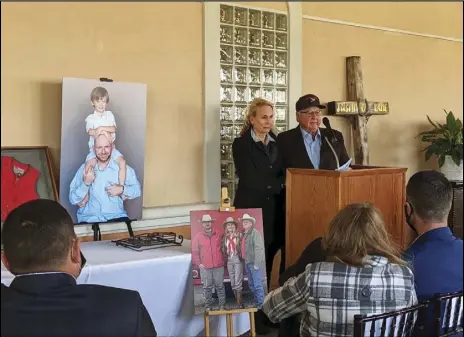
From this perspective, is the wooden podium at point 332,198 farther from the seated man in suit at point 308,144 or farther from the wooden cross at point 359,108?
the wooden cross at point 359,108

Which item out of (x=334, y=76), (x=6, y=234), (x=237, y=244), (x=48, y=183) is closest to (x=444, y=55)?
(x=334, y=76)

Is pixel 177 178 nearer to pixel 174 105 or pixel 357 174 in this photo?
pixel 174 105

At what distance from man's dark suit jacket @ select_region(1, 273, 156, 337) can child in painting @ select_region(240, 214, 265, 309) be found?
3.99 ft

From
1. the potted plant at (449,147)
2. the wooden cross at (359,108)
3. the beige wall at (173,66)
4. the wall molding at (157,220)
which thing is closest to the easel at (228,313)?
the wall molding at (157,220)

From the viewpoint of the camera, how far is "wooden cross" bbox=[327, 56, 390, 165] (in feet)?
14.4

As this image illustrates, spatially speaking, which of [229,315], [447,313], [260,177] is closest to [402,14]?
[260,177]

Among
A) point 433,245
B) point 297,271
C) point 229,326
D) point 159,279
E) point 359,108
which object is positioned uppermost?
point 359,108

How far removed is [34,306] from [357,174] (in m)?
1.91

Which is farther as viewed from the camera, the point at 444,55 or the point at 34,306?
the point at 444,55

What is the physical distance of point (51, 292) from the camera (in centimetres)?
128

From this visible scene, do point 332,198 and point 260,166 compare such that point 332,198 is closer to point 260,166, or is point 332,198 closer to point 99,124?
point 260,166

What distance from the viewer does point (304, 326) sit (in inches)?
69.8

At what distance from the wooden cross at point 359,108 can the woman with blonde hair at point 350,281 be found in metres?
2.70

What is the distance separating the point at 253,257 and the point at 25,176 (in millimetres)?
1105
